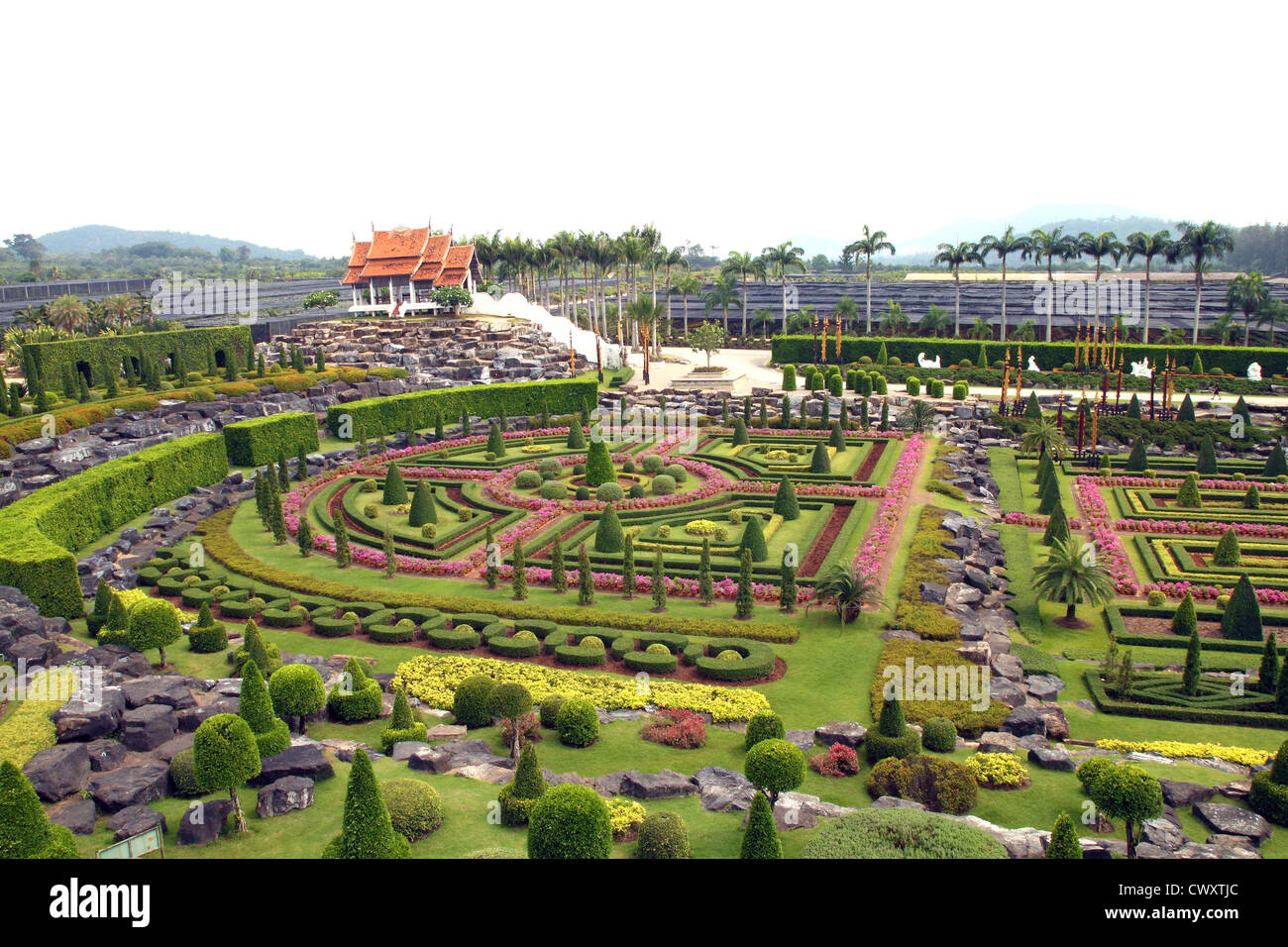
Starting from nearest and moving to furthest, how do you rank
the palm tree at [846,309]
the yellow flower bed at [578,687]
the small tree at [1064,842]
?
the small tree at [1064,842] → the yellow flower bed at [578,687] → the palm tree at [846,309]

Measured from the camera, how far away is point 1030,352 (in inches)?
3172

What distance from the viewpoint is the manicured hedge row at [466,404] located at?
60.7m

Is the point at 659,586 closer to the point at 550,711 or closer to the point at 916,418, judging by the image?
the point at 550,711

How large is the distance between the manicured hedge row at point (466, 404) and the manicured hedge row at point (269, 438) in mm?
3771

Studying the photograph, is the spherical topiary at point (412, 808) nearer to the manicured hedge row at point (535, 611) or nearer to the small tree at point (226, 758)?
the small tree at point (226, 758)

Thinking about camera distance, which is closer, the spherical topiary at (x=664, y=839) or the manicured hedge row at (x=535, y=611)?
the spherical topiary at (x=664, y=839)

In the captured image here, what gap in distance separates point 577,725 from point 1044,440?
36095mm

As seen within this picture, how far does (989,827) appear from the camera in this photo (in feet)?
57.6

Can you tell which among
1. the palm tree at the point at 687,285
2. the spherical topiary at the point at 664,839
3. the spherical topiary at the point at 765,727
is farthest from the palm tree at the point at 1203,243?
the spherical topiary at the point at 664,839

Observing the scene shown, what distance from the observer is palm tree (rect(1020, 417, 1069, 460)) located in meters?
50.1

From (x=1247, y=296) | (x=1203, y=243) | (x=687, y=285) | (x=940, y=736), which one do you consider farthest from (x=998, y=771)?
(x=687, y=285)

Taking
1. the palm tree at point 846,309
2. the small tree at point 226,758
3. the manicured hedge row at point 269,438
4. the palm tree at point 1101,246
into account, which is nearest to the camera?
the small tree at point 226,758
